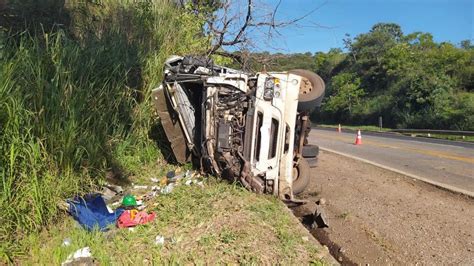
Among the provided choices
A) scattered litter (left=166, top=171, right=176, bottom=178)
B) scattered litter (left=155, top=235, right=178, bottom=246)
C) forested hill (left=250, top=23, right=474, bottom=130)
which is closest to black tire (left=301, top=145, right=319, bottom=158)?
scattered litter (left=166, top=171, right=176, bottom=178)

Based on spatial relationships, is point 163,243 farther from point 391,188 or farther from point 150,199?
point 391,188

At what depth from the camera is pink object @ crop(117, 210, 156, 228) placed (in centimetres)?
427

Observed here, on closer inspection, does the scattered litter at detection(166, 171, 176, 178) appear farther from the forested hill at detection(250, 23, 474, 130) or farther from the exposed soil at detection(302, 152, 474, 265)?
the forested hill at detection(250, 23, 474, 130)

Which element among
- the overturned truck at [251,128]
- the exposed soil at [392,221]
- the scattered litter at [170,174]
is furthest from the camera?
the scattered litter at [170,174]

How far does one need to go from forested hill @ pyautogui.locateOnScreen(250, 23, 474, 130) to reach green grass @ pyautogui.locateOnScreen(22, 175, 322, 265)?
1550cm

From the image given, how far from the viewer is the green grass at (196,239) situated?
Result: 11.8ft

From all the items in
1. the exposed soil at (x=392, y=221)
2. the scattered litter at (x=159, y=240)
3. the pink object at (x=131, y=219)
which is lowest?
the exposed soil at (x=392, y=221)

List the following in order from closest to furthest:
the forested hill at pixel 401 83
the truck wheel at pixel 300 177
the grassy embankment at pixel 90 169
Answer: the grassy embankment at pixel 90 169 → the truck wheel at pixel 300 177 → the forested hill at pixel 401 83

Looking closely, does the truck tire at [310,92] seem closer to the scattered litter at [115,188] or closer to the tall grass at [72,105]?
the tall grass at [72,105]

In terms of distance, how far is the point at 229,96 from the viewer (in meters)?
5.91

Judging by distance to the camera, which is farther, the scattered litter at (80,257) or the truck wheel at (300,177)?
the truck wheel at (300,177)

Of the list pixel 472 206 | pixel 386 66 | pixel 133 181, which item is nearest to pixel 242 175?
pixel 133 181

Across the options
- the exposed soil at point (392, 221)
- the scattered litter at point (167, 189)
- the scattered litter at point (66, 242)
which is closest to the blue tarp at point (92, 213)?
the scattered litter at point (66, 242)

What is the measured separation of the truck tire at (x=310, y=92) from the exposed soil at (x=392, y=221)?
1.39m
